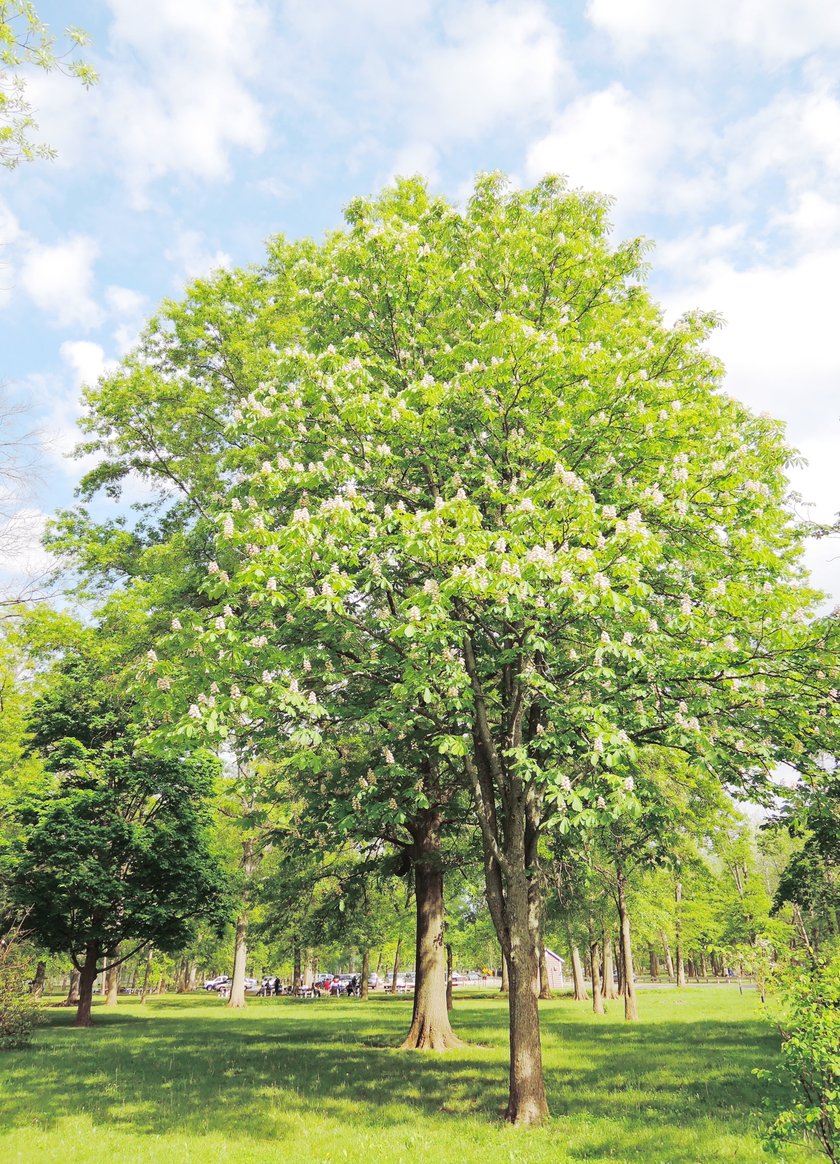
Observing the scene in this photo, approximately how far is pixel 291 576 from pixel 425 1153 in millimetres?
8020

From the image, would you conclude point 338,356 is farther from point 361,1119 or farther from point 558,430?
point 361,1119

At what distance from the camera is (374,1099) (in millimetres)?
13227

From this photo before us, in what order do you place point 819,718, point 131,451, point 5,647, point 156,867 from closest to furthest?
point 819,718 → point 131,451 → point 156,867 → point 5,647

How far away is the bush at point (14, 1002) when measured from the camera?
63.9ft

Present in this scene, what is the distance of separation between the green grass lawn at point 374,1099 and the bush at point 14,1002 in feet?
3.13

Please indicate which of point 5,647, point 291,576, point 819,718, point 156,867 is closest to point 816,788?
Answer: point 819,718

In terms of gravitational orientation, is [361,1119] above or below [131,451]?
below

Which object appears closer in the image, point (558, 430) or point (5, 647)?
point (558, 430)

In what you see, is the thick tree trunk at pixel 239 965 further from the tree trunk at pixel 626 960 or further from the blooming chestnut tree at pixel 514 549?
the blooming chestnut tree at pixel 514 549

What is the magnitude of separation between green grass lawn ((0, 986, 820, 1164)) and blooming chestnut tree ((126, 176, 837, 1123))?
5.62 ft

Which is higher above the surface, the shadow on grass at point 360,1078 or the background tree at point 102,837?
the background tree at point 102,837

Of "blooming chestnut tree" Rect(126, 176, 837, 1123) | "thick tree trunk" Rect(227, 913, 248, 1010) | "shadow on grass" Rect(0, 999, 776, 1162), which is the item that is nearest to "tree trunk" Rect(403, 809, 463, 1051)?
"shadow on grass" Rect(0, 999, 776, 1162)

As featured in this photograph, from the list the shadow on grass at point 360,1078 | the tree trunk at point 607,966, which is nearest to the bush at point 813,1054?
the shadow on grass at point 360,1078

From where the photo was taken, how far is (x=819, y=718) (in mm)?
10438
